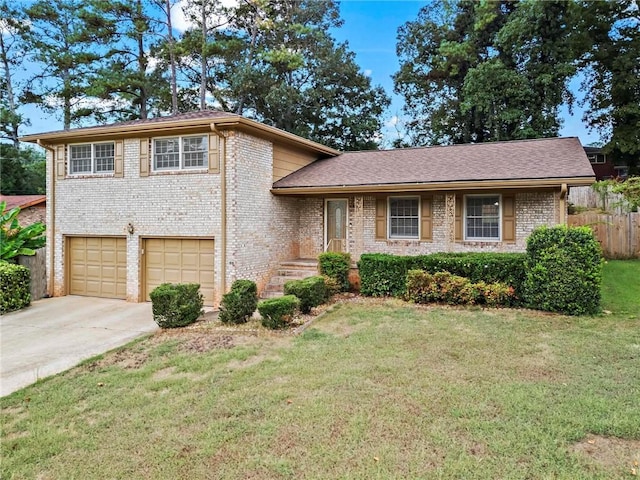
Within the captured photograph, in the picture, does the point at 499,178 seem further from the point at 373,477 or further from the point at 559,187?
the point at 373,477

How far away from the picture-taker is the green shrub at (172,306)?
820 cm

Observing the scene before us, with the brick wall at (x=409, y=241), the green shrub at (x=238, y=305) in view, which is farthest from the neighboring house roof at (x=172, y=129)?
the green shrub at (x=238, y=305)

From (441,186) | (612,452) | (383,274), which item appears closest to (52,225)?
(383,274)

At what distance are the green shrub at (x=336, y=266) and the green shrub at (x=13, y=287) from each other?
771 cm

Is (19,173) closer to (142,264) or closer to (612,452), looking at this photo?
(142,264)

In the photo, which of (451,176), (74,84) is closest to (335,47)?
(74,84)

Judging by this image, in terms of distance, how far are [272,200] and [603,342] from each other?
8691 mm

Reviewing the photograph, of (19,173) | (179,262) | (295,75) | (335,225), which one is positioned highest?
(295,75)

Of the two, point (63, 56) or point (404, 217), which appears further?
point (63, 56)

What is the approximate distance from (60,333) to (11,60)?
26987 millimetres

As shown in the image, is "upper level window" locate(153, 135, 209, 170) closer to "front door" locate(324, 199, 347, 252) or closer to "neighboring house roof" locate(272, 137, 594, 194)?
"neighboring house roof" locate(272, 137, 594, 194)

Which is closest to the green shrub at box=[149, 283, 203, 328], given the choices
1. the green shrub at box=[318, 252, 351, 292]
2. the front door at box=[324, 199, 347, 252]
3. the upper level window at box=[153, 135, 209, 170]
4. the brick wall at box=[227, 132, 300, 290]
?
the brick wall at box=[227, 132, 300, 290]

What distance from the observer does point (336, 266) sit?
11.3 meters

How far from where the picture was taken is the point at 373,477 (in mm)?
3221
